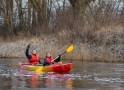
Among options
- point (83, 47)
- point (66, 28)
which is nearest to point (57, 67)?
point (83, 47)

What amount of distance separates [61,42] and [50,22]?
7.69 m

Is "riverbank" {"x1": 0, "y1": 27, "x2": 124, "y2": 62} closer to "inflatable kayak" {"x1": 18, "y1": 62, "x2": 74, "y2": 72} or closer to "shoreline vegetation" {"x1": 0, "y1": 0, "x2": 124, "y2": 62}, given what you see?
"shoreline vegetation" {"x1": 0, "y1": 0, "x2": 124, "y2": 62}

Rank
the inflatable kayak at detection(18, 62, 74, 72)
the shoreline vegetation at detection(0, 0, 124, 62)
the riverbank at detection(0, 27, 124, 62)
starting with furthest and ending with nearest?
the shoreline vegetation at detection(0, 0, 124, 62) → the riverbank at detection(0, 27, 124, 62) → the inflatable kayak at detection(18, 62, 74, 72)

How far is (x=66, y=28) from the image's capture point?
33844 mm

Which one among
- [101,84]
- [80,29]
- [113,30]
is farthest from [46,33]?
[101,84]

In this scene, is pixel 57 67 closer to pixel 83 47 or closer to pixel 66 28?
pixel 83 47

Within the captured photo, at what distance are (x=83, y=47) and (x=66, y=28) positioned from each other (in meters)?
4.97

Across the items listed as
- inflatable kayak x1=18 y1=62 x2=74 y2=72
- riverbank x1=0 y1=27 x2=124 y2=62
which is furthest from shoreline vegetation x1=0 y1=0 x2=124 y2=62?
inflatable kayak x1=18 y1=62 x2=74 y2=72

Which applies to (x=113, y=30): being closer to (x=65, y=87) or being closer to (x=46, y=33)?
(x=46, y=33)

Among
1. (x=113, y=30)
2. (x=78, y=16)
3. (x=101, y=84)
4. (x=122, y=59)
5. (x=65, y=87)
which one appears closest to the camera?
(x=65, y=87)

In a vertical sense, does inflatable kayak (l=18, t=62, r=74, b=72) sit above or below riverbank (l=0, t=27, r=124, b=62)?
below

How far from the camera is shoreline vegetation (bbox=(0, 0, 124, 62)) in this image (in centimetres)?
2894

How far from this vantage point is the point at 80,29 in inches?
1254

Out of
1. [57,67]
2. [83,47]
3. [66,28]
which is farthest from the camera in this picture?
[66,28]
